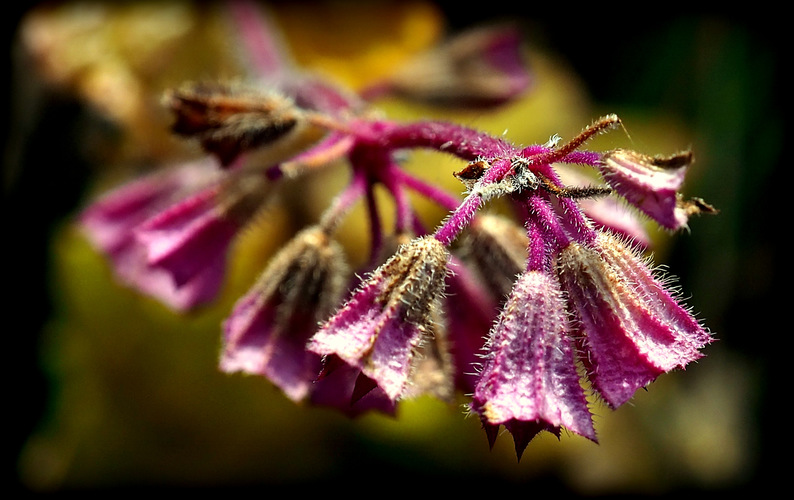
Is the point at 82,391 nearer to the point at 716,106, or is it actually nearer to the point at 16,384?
the point at 16,384

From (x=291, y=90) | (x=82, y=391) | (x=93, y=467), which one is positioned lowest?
(x=93, y=467)

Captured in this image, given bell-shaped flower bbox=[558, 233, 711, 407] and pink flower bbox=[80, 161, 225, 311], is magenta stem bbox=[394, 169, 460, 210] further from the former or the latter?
pink flower bbox=[80, 161, 225, 311]

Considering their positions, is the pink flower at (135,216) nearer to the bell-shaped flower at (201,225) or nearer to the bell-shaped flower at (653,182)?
the bell-shaped flower at (201,225)

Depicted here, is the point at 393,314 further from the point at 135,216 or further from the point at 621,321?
the point at 135,216

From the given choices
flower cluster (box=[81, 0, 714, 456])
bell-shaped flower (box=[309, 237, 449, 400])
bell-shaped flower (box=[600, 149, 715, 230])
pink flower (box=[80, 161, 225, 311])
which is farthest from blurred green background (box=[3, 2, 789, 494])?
bell-shaped flower (box=[600, 149, 715, 230])

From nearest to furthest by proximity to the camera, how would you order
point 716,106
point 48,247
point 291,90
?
point 291,90 < point 48,247 < point 716,106

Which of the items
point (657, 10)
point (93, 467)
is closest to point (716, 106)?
point (657, 10)

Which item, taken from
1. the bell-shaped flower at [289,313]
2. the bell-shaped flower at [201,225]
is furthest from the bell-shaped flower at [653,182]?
the bell-shaped flower at [201,225]
